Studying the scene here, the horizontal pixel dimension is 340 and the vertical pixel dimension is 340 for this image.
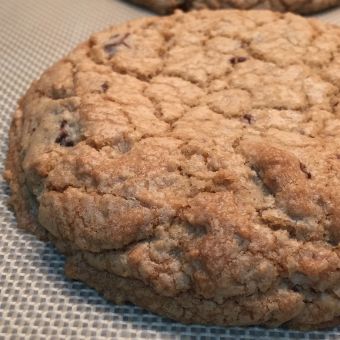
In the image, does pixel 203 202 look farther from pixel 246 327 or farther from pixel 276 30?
pixel 276 30

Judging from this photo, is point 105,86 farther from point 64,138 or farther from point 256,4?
point 256,4

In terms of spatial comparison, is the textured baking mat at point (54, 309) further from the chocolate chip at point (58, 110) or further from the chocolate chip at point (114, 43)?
the chocolate chip at point (114, 43)

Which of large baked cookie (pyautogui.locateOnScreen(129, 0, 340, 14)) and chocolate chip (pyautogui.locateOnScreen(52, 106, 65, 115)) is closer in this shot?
chocolate chip (pyautogui.locateOnScreen(52, 106, 65, 115))

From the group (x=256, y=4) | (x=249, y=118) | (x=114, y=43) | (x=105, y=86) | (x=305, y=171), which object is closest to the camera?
(x=305, y=171)

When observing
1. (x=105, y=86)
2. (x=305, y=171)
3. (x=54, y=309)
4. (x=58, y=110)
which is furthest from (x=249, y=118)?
(x=54, y=309)

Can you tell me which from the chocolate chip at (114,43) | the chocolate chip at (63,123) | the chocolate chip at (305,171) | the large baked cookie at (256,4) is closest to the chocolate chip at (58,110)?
the chocolate chip at (63,123)

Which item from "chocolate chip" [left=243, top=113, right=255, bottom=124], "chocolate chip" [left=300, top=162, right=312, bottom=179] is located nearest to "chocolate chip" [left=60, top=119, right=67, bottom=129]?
"chocolate chip" [left=243, top=113, right=255, bottom=124]

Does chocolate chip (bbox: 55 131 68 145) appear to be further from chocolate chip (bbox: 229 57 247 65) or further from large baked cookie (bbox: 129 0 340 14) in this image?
large baked cookie (bbox: 129 0 340 14)
